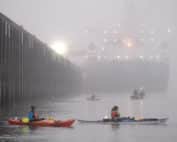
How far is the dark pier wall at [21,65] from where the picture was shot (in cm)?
9925

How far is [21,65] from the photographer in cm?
11675

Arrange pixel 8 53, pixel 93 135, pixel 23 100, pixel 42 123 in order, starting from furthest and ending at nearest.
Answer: pixel 23 100 < pixel 8 53 < pixel 42 123 < pixel 93 135

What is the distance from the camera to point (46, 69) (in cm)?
16212

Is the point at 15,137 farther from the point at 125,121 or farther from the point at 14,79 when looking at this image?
the point at 14,79

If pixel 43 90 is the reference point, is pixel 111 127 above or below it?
below

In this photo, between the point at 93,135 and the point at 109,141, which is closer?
the point at 109,141

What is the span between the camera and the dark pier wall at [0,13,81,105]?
9925cm

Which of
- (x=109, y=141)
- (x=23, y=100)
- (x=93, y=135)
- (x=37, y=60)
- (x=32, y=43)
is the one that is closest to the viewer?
(x=109, y=141)

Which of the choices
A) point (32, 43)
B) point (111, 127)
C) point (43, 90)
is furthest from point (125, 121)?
point (43, 90)

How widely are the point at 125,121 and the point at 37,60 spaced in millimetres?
73298

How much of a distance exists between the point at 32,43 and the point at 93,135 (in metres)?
73.5

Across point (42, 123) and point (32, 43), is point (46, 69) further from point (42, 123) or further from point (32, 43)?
point (42, 123)

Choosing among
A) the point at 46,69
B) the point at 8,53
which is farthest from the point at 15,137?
the point at 46,69

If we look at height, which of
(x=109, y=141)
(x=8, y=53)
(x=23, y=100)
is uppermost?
(x=8, y=53)
